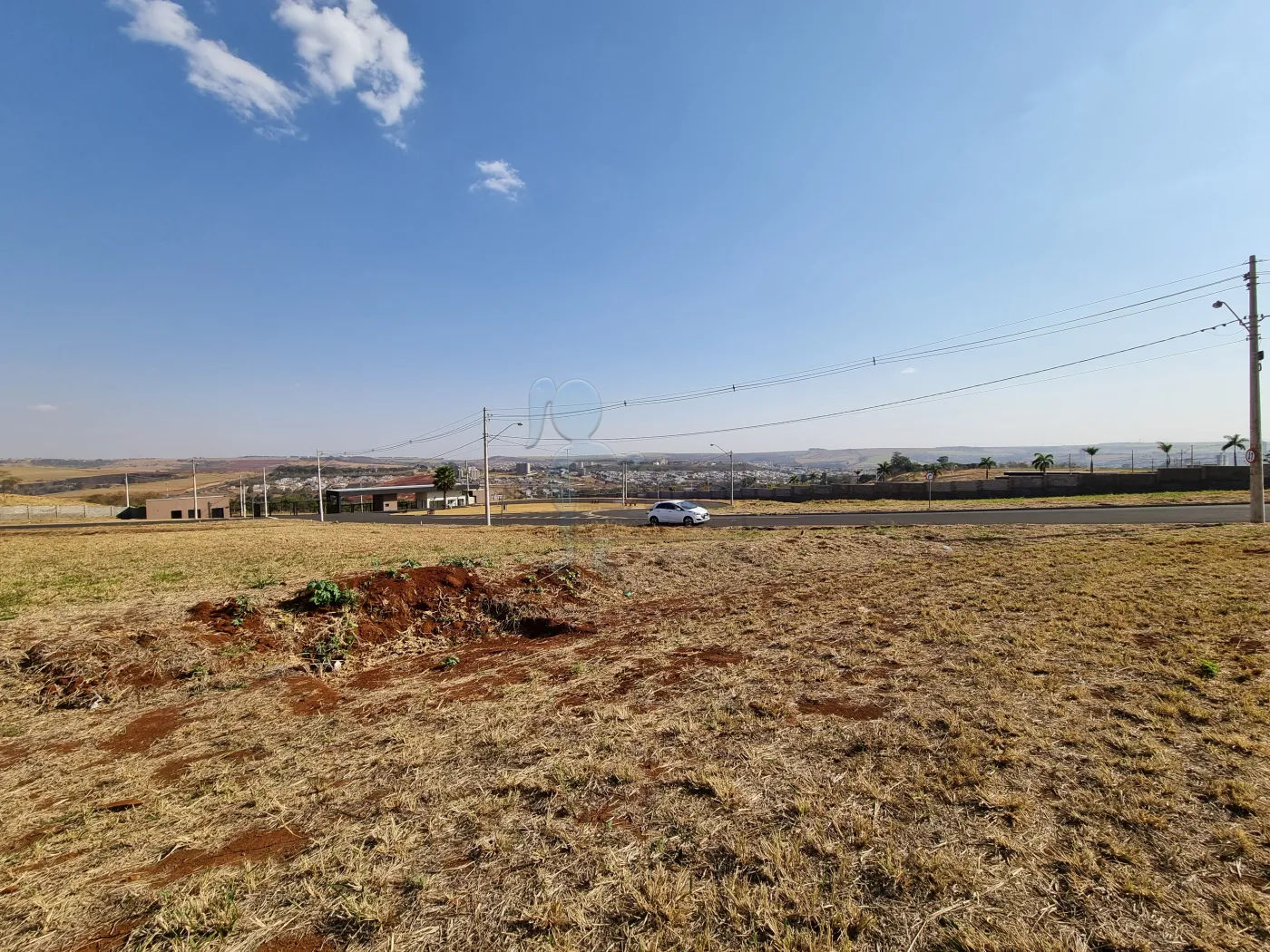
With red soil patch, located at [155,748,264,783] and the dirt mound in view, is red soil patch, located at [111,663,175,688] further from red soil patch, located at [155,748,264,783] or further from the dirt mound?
red soil patch, located at [155,748,264,783]

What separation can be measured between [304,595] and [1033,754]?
9.84 meters

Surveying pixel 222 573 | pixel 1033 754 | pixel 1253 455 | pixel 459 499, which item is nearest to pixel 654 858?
pixel 1033 754

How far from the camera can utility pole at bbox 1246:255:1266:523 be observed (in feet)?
60.0

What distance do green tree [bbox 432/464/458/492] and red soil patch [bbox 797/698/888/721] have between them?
80.9 meters

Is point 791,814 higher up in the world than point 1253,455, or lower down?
lower down

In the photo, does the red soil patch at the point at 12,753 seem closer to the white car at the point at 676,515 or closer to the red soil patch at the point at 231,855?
the red soil patch at the point at 231,855

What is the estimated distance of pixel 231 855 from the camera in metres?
3.16

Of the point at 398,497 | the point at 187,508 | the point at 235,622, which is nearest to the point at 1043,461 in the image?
the point at 235,622

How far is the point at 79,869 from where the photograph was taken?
10.0ft

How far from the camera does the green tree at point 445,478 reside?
262ft

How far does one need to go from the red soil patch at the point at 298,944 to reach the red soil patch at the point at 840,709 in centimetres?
402

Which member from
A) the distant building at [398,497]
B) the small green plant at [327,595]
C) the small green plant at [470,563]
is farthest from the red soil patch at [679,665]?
the distant building at [398,497]

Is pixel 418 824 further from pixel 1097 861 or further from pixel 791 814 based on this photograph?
pixel 1097 861

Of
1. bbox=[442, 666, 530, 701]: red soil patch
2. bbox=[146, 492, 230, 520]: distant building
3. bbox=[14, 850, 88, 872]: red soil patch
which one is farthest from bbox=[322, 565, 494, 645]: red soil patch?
bbox=[146, 492, 230, 520]: distant building
